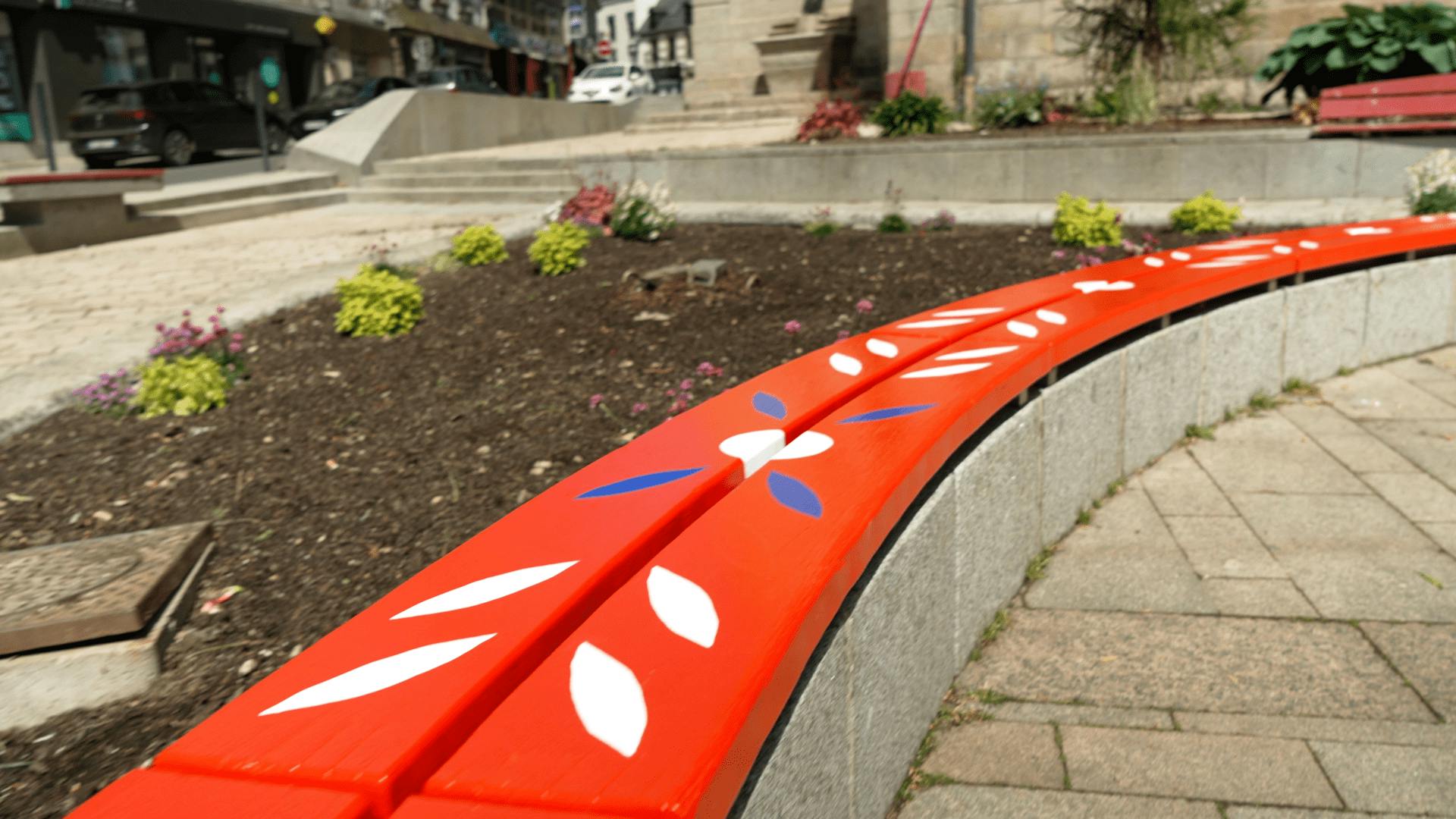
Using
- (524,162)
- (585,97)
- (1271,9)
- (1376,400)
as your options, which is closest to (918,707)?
(1376,400)

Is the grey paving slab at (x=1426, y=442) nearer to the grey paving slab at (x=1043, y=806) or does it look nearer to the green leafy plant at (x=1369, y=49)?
the grey paving slab at (x=1043, y=806)

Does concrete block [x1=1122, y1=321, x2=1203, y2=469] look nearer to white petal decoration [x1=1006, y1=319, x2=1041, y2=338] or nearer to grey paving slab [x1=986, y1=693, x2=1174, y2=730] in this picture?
white petal decoration [x1=1006, y1=319, x2=1041, y2=338]

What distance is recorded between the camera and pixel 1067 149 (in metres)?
10.1

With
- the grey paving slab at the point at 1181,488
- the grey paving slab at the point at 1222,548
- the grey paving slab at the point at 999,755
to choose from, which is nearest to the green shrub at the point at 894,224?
the grey paving slab at the point at 1181,488

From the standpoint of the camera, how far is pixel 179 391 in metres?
4.74

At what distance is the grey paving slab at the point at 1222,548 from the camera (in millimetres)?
3723

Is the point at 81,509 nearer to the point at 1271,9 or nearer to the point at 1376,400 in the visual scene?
the point at 1376,400

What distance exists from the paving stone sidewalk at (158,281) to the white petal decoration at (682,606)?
13.6ft

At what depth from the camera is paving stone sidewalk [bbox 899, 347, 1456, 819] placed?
8.34 ft

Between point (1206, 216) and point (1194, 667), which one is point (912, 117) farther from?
point (1194, 667)

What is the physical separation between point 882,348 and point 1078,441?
2.91 feet

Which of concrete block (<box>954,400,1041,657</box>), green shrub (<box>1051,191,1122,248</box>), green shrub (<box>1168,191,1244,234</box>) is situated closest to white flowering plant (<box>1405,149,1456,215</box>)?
green shrub (<box>1168,191,1244,234</box>)

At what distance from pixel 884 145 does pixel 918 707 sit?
882 centimetres

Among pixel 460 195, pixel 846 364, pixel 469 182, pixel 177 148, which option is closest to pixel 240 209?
pixel 460 195
